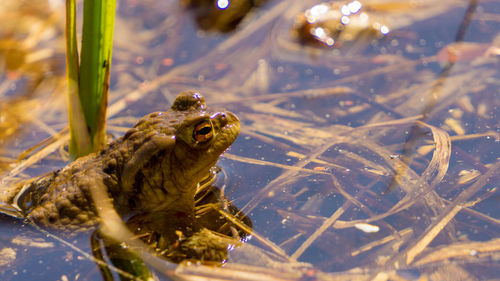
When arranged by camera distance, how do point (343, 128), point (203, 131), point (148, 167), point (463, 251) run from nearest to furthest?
point (463, 251) → point (203, 131) → point (148, 167) → point (343, 128)

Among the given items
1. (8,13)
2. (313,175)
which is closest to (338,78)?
(313,175)

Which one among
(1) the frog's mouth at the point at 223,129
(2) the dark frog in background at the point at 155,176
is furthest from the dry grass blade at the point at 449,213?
(1) the frog's mouth at the point at 223,129

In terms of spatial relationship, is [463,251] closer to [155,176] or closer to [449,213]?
[449,213]

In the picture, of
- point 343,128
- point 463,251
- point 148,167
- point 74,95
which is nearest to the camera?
point 463,251

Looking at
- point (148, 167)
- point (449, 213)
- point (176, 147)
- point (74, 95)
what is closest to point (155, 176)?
point (148, 167)

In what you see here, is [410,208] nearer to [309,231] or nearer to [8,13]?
[309,231]

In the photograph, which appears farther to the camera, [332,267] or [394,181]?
[394,181]

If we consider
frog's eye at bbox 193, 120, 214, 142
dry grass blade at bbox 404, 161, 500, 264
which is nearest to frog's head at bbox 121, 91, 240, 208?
frog's eye at bbox 193, 120, 214, 142
